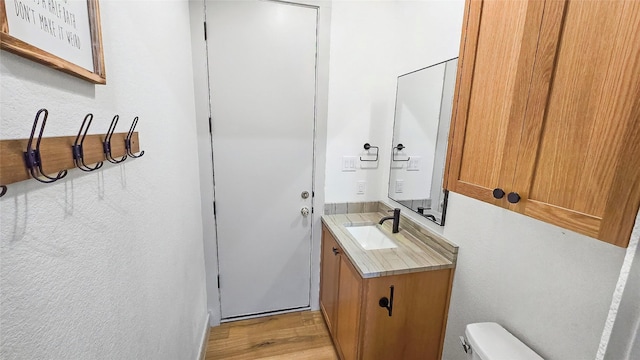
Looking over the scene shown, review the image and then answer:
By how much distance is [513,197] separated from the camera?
717mm

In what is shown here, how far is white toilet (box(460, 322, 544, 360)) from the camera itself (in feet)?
3.16

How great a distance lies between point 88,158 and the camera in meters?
0.57

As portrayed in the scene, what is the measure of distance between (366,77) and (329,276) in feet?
5.07

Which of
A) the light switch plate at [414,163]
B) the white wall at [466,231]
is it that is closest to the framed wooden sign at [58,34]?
the white wall at [466,231]

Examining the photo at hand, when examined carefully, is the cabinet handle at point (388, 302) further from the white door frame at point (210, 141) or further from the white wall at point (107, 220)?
the white wall at point (107, 220)

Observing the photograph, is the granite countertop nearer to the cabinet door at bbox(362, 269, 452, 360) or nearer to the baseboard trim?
the cabinet door at bbox(362, 269, 452, 360)

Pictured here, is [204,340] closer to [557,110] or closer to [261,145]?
[261,145]

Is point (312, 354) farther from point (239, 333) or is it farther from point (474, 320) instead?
point (474, 320)

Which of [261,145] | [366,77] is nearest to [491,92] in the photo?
[366,77]

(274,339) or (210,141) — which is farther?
(274,339)

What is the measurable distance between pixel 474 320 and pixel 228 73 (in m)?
2.04

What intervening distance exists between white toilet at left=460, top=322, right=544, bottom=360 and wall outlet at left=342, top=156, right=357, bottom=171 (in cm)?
128

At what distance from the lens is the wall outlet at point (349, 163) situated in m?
2.08

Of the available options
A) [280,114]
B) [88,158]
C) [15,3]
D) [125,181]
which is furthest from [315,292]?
[15,3]
